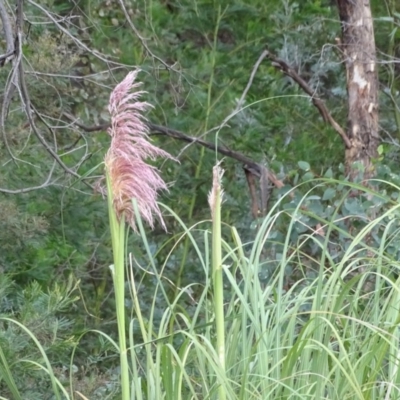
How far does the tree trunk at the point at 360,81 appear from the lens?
3.91m

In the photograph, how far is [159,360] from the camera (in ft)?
5.59

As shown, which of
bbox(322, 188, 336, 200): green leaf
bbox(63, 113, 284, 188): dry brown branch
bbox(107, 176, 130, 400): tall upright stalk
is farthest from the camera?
bbox(63, 113, 284, 188): dry brown branch

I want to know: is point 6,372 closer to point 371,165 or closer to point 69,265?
point 69,265

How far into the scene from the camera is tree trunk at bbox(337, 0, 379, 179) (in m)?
3.91

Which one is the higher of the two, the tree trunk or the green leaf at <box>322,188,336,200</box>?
the tree trunk

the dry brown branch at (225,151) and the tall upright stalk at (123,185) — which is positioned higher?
the tall upright stalk at (123,185)

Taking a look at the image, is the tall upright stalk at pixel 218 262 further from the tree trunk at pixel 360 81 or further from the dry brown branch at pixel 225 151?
the tree trunk at pixel 360 81

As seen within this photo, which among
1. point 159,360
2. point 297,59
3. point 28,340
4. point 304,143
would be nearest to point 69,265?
point 28,340

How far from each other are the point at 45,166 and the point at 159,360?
2.13 m

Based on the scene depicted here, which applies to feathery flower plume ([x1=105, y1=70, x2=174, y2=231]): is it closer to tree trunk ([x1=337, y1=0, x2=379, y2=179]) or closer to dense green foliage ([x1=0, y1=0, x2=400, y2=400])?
dense green foliage ([x1=0, y1=0, x2=400, y2=400])

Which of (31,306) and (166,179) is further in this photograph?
(166,179)

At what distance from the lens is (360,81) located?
3957mm

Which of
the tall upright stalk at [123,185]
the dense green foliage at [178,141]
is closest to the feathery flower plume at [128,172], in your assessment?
the tall upright stalk at [123,185]

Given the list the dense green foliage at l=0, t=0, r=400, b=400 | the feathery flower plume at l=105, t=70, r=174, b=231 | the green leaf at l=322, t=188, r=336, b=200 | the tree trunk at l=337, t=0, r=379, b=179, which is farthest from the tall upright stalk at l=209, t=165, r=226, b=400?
the tree trunk at l=337, t=0, r=379, b=179
